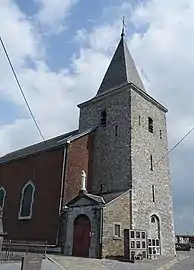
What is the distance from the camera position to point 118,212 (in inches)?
A: 770

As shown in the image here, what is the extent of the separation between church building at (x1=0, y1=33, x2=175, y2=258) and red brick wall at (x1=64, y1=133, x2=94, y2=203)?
0.07 meters

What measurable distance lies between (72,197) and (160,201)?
6664mm

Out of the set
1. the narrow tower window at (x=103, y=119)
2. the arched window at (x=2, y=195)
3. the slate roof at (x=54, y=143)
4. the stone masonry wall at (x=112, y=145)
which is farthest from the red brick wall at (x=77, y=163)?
the arched window at (x=2, y=195)

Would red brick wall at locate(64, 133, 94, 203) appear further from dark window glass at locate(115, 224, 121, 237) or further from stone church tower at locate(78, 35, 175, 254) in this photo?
dark window glass at locate(115, 224, 121, 237)

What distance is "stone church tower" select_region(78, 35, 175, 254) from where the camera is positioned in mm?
22203

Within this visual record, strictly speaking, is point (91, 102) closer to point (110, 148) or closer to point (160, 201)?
point (110, 148)

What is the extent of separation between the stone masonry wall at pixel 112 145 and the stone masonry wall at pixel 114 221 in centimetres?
190

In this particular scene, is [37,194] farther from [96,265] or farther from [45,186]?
[96,265]

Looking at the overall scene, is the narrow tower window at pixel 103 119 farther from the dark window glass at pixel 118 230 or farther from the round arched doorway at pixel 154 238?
the dark window glass at pixel 118 230

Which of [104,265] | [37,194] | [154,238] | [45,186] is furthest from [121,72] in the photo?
[104,265]

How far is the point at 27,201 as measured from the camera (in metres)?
23.9

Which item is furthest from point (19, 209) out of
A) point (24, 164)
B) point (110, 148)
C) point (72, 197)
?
point (110, 148)

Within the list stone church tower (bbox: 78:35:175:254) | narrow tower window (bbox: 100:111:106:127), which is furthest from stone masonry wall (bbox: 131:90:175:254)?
narrow tower window (bbox: 100:111:106:127)

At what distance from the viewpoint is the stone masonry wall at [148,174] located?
71.4 feet
